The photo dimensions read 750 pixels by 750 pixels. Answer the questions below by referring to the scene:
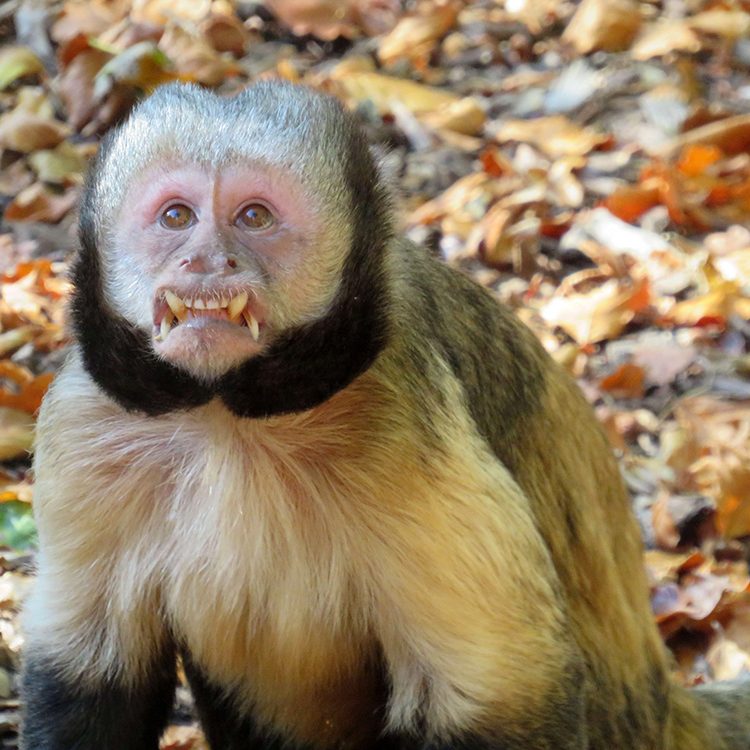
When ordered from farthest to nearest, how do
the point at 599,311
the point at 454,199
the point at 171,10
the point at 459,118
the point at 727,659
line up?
the point at 171,10 → the point at 459,118 → the point at 454,199 → the point at 599,311 → the point at 727,659

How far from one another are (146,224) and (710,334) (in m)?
3.86

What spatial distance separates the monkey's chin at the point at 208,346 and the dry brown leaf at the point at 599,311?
11.6 ft

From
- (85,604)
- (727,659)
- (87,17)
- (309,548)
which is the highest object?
(309,548)

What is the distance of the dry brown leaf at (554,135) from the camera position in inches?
301

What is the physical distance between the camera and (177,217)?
3146 mm

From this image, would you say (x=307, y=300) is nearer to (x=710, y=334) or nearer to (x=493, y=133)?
(x=710, y=334)

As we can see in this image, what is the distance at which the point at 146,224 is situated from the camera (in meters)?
3.19

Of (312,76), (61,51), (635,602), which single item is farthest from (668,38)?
(635,602)

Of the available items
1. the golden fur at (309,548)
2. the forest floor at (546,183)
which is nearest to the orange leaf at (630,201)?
the forest floor at (546,183)

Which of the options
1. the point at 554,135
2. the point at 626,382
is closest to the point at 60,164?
the point at 554,135

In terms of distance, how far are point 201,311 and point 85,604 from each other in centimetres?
113

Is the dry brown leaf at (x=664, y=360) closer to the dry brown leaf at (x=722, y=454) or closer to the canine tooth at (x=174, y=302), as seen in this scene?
the dry brown leaf at (x=722, y=454)

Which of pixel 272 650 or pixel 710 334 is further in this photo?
pixel 710 334

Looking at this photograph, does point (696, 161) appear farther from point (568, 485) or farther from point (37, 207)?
point (568, 485)
